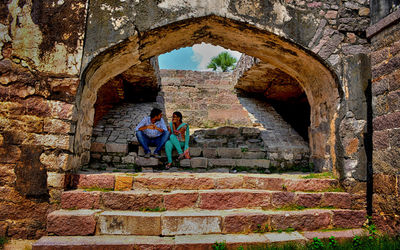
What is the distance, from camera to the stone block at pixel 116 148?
16.7 ft

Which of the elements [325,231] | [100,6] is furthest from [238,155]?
[100,6]

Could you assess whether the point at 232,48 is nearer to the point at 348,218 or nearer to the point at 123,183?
the point at 123,183

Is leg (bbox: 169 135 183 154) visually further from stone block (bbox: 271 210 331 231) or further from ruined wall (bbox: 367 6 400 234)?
ruined wall (bbox: 367 6 400 234)

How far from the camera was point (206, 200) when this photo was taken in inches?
129

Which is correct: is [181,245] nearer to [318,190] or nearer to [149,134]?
[318,190]

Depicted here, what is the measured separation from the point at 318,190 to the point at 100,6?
420cm

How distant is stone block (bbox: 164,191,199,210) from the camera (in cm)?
319

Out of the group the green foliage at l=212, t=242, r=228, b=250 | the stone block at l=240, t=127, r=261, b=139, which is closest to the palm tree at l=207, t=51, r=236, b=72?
the stone block at l=240, t=127, r=261, b=139

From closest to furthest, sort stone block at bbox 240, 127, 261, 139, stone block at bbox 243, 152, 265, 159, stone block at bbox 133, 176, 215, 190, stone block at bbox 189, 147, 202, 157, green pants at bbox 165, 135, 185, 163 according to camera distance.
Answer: stone block at bbox 133, 176, 215, 190 → green pants at bbox 165, 135, 185, 163 → stone block at bbox 189, 147, 202, 157 → stone block at bbox 243, 152, 265, 159 → stone block at bbox 240, 127, 261, 139

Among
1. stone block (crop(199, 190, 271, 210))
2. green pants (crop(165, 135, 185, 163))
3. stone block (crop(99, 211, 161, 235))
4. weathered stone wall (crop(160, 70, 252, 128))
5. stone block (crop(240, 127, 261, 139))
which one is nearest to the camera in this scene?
stone block (crop(99, 211, 161, 235))

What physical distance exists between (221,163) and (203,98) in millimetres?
3973

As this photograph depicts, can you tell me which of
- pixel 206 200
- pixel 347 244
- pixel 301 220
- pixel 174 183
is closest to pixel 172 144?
pixel 174 183

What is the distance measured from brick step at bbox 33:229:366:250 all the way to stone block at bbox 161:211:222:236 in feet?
0.24

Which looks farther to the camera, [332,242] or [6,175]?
[6,175]
